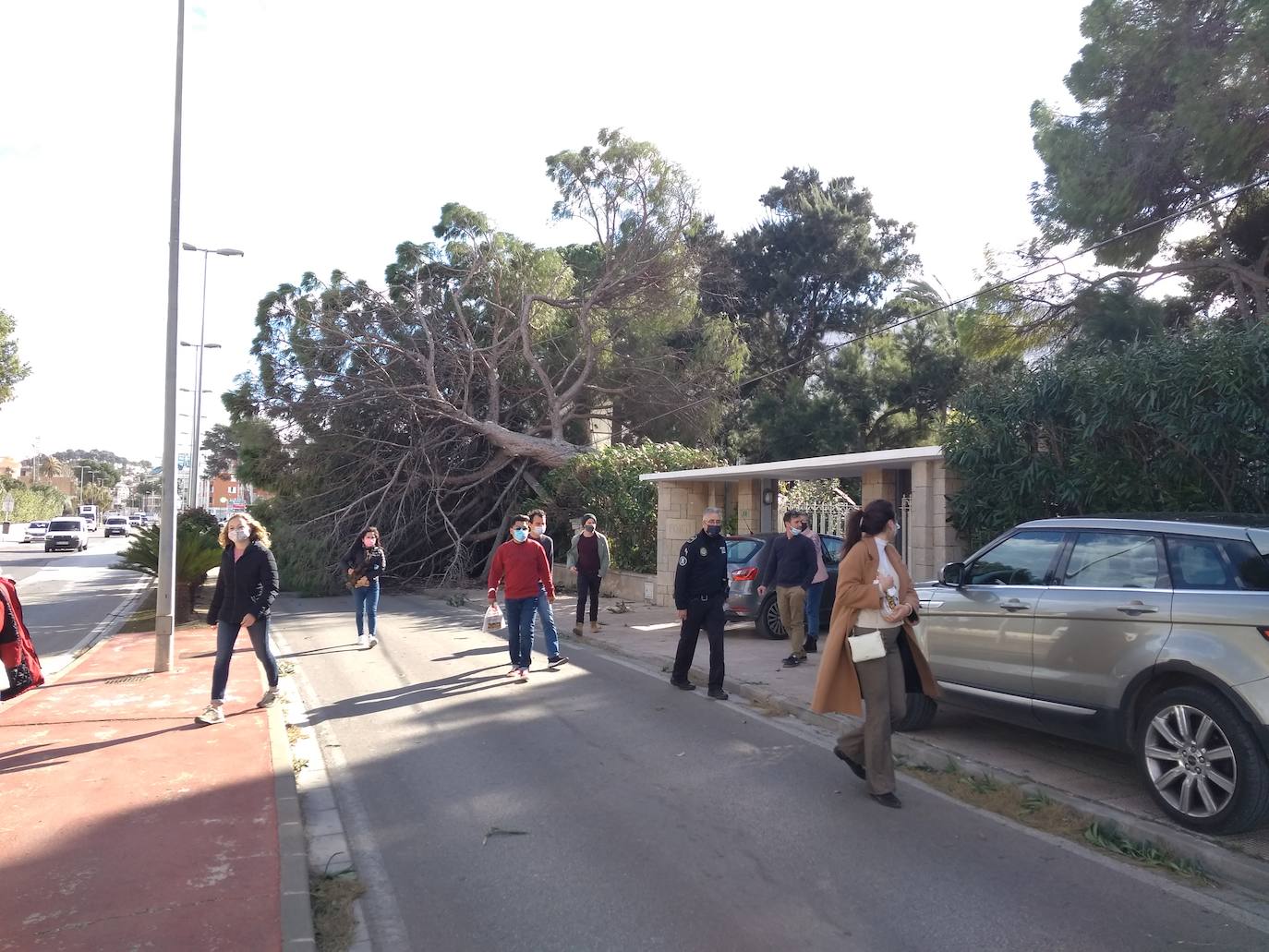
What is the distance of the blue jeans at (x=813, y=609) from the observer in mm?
11617

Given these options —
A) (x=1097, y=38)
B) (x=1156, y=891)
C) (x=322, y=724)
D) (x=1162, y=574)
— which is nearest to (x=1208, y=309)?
(x=1097, y=38)

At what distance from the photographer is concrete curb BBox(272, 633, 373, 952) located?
436 centimetres

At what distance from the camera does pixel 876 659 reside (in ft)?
18.8

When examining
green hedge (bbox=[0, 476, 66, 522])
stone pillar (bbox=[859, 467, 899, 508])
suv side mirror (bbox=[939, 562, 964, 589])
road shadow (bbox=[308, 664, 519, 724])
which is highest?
green hedge (bbox=[0, 476, 66, 522])

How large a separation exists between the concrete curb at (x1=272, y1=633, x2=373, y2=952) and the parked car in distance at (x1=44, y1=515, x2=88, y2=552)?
141ft

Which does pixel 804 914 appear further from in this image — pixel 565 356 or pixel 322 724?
pixel 565 356

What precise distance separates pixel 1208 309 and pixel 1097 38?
5.06 m

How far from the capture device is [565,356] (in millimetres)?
26734

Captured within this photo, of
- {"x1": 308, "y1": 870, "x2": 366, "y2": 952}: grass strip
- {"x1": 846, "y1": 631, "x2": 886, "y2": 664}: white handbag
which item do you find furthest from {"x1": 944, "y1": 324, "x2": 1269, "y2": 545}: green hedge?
{"x1": 308, "y1": 870, "x2": 366, "y2": 952}: grass strip

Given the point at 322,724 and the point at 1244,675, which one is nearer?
the point at 1244,675

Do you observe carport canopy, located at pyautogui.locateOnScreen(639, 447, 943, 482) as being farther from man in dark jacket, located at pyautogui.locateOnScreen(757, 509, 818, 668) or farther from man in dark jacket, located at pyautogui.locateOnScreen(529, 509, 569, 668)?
man in dark jacket, located at pyautogui.locateOnScreen(529, 509, 569, 668)

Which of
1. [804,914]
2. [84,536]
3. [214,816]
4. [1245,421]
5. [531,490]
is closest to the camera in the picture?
[804,914]

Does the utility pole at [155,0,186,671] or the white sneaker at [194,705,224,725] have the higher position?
the utility pole at [155,0,186,671]

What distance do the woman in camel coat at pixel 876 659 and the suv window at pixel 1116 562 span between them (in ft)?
3.84
